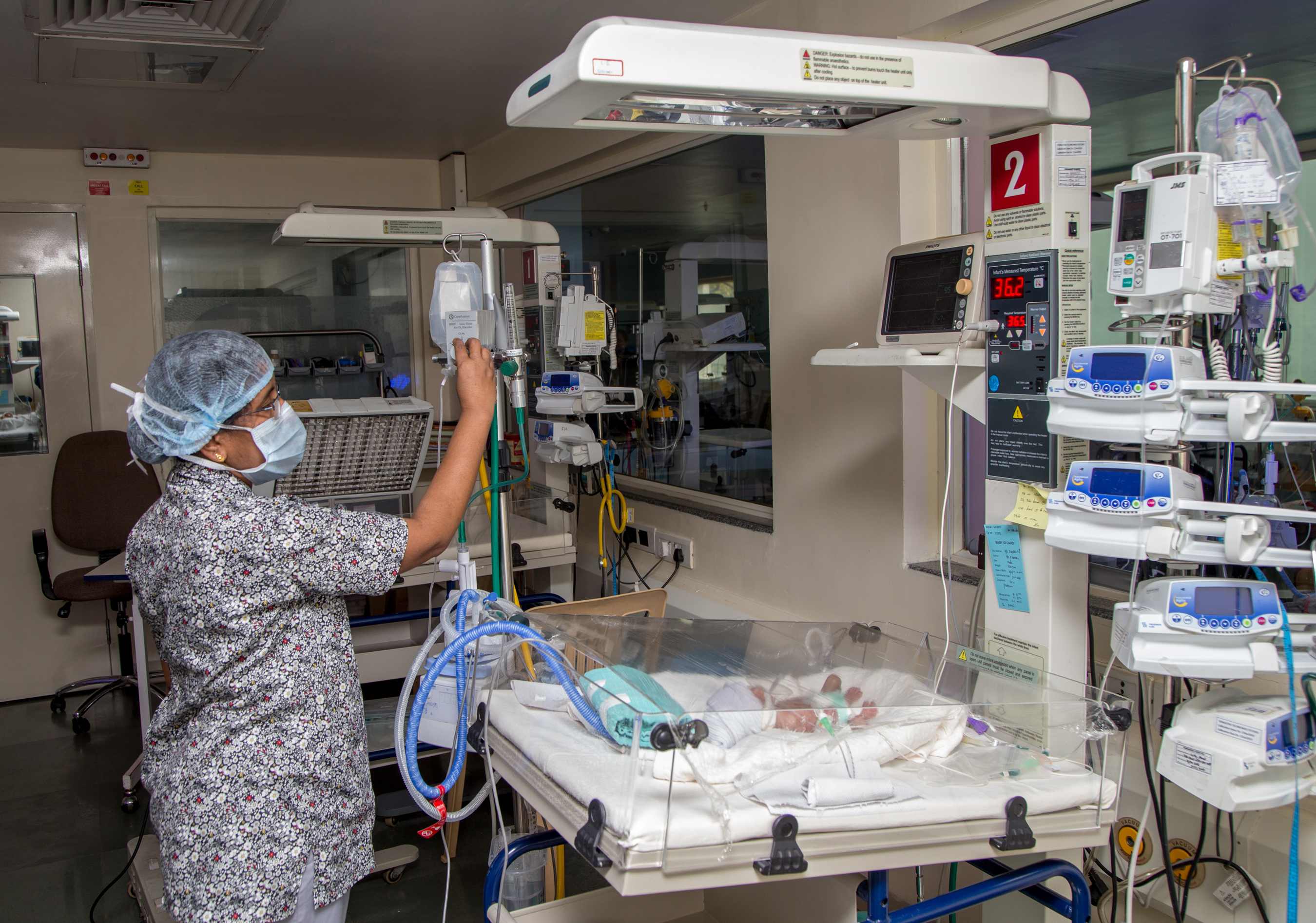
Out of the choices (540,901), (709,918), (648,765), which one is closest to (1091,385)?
(648,765)

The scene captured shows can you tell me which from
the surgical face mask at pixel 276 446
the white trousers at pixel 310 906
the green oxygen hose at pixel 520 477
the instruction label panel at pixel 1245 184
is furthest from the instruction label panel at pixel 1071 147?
the white trousers at pixel 310 906

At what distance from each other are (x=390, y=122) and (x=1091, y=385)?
3.90m

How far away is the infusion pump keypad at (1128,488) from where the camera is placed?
58.5 inches

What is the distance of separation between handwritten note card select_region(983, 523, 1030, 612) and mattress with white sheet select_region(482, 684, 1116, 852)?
337 millimetres

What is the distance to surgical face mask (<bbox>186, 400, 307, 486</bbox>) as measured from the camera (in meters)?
1.63

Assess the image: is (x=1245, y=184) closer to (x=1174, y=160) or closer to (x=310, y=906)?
(x=1174, y=160)

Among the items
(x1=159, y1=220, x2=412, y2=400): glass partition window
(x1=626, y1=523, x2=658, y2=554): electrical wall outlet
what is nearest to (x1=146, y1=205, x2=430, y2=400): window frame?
(x1=159, y1=220, x2=412, y2=400): glass partition window

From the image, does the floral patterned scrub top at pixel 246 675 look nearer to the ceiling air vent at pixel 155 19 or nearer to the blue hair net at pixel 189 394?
the blue hair net at pixel 189 394

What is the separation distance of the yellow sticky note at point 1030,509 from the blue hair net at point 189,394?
1351mm

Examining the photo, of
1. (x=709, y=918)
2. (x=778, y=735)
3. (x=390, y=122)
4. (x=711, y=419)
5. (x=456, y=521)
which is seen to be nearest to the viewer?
(x=778, y=735)

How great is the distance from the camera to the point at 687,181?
384cm

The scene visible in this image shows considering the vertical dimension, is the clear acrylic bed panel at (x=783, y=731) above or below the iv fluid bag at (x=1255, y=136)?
below

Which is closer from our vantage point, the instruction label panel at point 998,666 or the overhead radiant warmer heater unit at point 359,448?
the instruction label panel at point 998,666

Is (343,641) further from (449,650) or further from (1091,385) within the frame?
(1091,385)
